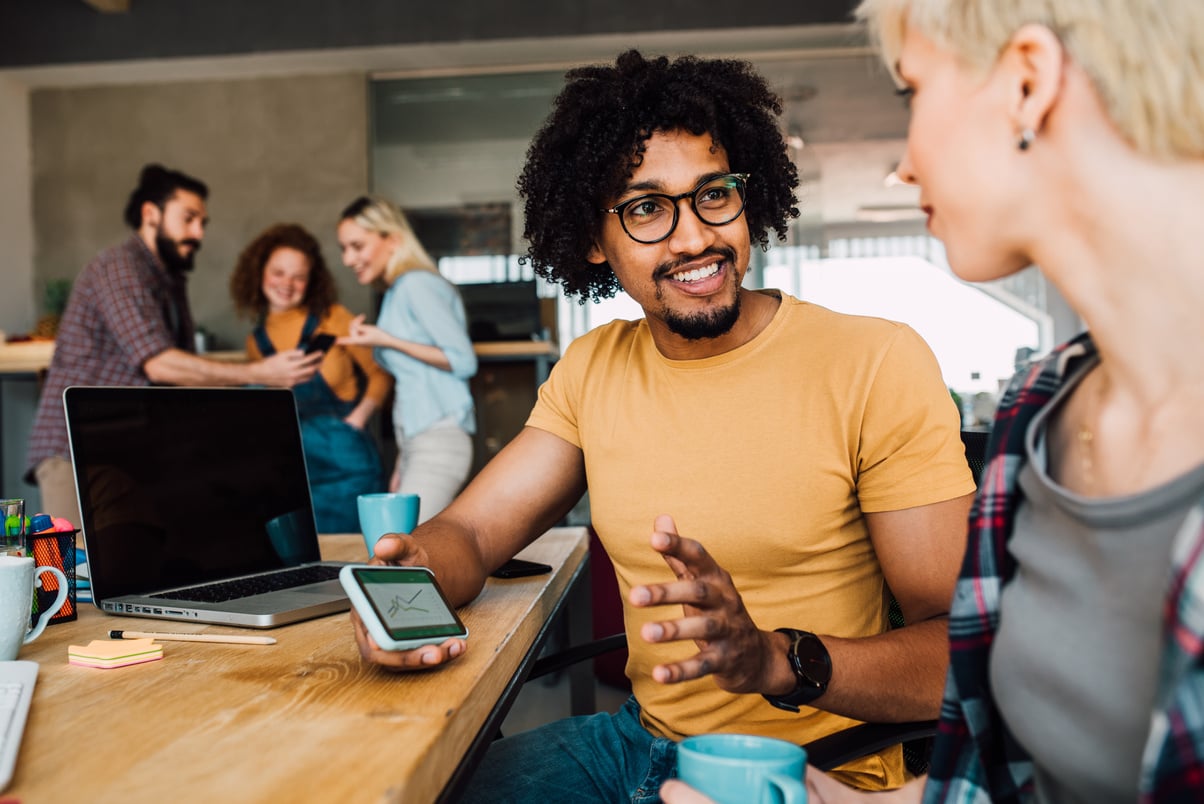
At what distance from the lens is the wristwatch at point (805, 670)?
0.99 metres

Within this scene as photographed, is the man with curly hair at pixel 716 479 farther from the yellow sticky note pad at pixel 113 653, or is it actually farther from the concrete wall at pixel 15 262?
the concrete wall at pixel 15 262

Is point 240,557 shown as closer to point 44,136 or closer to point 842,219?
→ point 842,219

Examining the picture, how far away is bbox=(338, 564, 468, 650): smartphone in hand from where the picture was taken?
0.88 metres

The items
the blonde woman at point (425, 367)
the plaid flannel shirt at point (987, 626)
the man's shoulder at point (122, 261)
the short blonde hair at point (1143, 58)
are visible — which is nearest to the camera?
the short blonde hair at point (1143, 58)

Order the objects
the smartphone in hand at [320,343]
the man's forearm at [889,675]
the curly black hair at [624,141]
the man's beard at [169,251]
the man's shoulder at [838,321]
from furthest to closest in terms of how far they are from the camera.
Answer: the smartphone in hand at [320,343]
the man's beard at [169,251]
the curly black hair at [624,141]
the man's shoulder at [838,321]
the man's forearm at [889,675]

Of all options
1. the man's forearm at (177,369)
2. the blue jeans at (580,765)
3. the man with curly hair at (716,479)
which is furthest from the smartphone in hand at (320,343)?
the blue jeans at (580,765)

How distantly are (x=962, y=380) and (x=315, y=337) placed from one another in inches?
136

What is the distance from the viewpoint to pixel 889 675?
107 cm

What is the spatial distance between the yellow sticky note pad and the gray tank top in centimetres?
81

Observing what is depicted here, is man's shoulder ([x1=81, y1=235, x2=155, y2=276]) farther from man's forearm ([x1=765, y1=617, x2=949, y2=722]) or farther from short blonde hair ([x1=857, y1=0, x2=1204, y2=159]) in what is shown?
short blonde hair ([x1=857, y1=0, x2=1204, y2=159])

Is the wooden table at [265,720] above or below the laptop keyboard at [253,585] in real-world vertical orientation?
above

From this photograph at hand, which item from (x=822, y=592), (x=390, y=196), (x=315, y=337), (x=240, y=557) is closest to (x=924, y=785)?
(x=822, y=592)

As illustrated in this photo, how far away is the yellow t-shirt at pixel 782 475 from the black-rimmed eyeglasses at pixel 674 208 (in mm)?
207

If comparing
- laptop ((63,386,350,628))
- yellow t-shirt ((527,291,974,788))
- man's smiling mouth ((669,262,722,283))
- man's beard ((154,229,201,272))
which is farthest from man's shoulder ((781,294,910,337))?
man's beard ((154,229,201,272))
